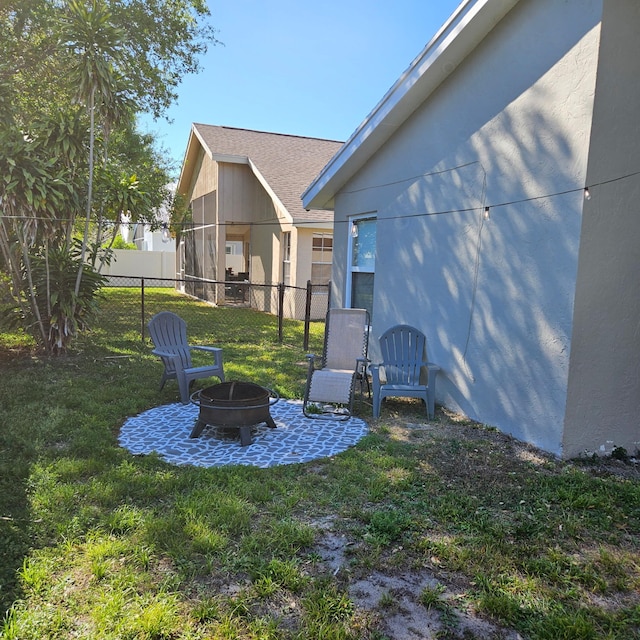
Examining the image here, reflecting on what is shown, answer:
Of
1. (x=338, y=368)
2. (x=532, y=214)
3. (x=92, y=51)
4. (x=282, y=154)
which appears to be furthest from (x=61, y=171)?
(x=282, y=154)

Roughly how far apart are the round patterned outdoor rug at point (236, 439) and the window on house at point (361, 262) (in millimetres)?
2765

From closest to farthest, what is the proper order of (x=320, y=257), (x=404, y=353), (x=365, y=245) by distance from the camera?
(x=404, y=353) → (x=365, y=245) → (x=320, y=257)

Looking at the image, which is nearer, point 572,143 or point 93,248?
point 572,143

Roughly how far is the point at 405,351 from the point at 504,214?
6.76 feet

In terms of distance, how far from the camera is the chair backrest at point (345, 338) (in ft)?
21.0

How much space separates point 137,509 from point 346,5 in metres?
9.15

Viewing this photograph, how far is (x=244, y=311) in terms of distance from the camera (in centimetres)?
1517

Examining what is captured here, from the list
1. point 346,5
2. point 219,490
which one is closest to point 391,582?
point 219,490

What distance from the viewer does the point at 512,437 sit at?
4.83 meters

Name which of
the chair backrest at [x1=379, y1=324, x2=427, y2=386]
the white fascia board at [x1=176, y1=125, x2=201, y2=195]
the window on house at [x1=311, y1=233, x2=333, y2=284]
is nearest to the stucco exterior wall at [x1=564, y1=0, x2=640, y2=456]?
the chair backrest at [x1=379, y1=324, x2=427, y2=386]

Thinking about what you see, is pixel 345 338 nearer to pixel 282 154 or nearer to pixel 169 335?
pixel 169 335

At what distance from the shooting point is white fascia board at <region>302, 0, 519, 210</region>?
4.83 metres

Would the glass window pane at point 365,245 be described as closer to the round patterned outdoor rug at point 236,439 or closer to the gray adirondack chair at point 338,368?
the gray adirondack chair at point 338,368

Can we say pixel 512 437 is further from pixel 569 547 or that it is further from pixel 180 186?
pixel 180 186
